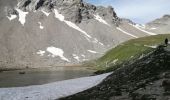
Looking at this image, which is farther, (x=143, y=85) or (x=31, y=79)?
(x=31, y=79)

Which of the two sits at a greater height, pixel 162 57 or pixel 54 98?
pixel 162 57

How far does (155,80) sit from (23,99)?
14451mm

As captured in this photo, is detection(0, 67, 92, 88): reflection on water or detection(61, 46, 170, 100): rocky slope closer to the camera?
detection(61, 46, 170, 100): rocky slope

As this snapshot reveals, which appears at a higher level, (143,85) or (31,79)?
(31,79)

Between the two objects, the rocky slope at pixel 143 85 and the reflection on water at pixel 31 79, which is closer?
the rocky slope at pixel 143 85

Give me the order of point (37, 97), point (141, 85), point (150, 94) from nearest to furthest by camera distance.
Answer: point (150, 94), point (141, 85), point (37, 97)

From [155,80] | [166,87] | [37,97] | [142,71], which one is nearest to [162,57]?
[142,71]

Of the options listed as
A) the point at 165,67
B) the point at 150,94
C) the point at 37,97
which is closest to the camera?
the point at 150,94

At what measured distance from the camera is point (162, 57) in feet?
138

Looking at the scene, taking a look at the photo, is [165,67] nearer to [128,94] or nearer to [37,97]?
[128,94]

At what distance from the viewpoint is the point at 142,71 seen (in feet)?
133

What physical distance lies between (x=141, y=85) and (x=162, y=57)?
8.71m

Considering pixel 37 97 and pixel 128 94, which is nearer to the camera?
pixel 128 94

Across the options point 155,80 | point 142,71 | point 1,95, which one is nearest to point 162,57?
point 142,71
